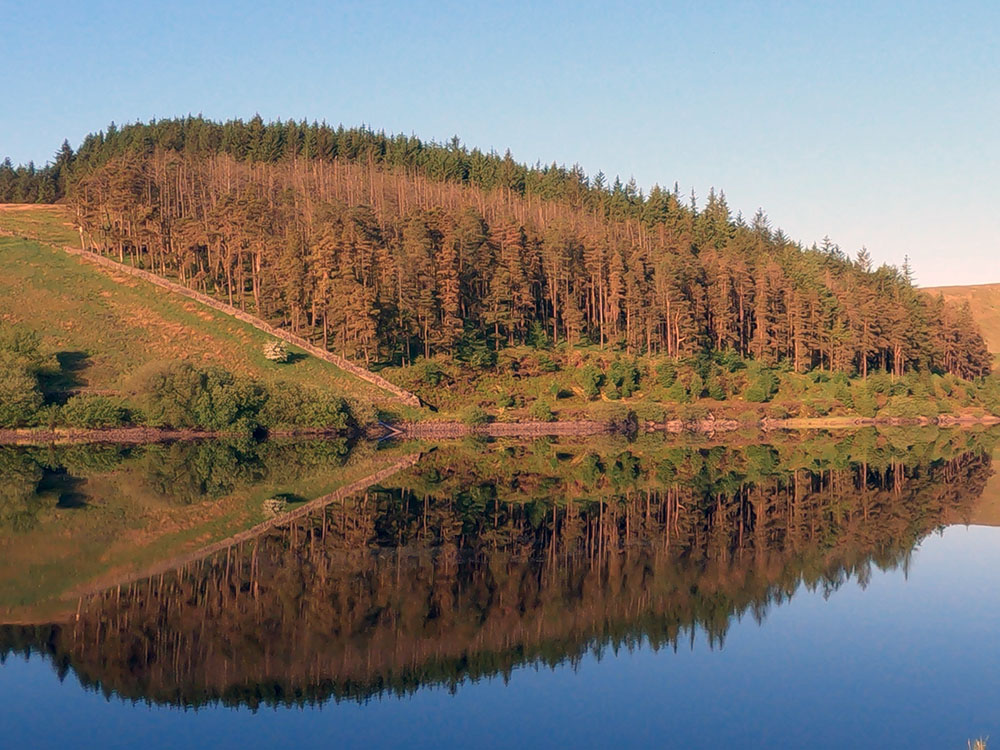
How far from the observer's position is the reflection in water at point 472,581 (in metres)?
19.4

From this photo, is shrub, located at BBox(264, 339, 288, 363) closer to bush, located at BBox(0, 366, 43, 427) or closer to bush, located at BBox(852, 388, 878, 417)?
bush, located at BBox(0, 366, 43, 427)

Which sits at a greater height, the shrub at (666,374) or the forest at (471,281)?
the forest at (471,281)

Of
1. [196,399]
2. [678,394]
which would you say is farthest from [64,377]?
[678,394]

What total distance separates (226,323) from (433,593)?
74.5 metres

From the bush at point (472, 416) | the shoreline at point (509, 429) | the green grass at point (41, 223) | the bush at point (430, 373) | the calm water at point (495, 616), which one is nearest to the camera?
the calm water at point (495, 616)

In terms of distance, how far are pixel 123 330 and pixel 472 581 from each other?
72845 millimetres

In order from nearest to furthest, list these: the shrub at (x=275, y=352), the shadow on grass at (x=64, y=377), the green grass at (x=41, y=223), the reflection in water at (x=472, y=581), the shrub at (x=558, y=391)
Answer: the reflection in water at (x=472, y=581) → the shadow on grass at (x=64, y=377) → the shrub at (x=275, y=352) → the shrub at (x=558, y=391) → the green grass at (x=41, y=223)

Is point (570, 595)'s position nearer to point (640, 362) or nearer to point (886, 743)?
point (886, 743)

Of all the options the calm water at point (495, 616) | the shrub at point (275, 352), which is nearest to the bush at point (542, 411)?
the shrub at point (275, 352)

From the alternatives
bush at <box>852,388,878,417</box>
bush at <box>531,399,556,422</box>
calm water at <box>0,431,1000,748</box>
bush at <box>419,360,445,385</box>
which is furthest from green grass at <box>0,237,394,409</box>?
bush at <box>852,388,878,417</box>

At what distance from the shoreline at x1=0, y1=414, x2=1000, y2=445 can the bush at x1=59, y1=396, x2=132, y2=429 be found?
1.92 feet

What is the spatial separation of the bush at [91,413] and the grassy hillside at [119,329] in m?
4.91

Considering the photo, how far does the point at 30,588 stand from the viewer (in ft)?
83.8

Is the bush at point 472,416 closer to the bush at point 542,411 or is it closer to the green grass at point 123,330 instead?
the bush at point 542,411
